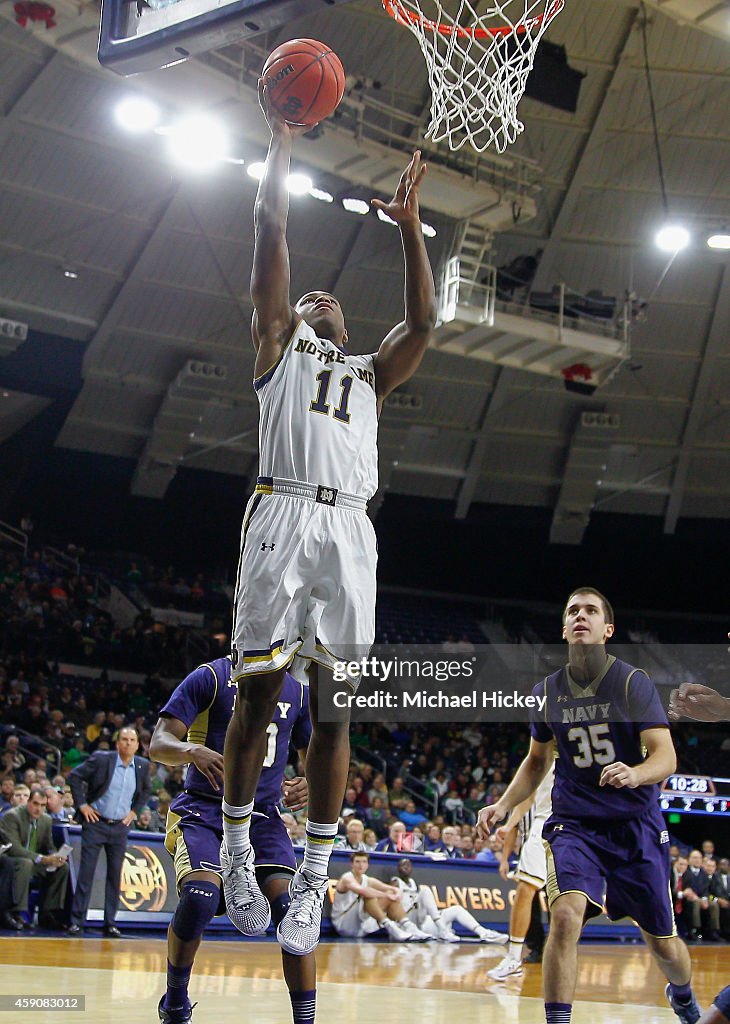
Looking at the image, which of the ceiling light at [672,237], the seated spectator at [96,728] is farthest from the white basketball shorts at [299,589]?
the ceiling light at [672,237]

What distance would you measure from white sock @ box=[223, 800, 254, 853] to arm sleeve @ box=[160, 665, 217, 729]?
4.75 ft

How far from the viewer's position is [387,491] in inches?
1181

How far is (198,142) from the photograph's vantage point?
18.4 m

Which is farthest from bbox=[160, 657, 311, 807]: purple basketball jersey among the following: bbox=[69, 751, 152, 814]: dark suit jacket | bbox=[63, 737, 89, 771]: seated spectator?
bbox=[63, 737, 89, 771]: seated spectator

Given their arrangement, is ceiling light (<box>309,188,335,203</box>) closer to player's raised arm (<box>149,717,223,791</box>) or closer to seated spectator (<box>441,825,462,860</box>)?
seated spectator (<box>441,825,462,860</box>)

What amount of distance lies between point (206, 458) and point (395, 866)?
16.9 m

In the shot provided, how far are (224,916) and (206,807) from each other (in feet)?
23.9

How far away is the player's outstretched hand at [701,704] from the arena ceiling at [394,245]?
11829 millimetres

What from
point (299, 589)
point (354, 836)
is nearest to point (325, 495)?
point (299, 589)

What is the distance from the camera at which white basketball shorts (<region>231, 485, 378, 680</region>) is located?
4633mm

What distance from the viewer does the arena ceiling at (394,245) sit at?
19500mm

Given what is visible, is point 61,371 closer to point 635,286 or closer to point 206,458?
point 206,458

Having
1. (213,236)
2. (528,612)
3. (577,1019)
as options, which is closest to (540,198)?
(213,236)

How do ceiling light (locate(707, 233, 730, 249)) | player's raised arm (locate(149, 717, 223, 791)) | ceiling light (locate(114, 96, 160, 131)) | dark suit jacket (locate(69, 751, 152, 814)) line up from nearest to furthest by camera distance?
player's raised arm (locate(149, 717, 223, 791)) → dark suit jacket (locate(69, 751, 152, 814)) → ceiling light (locate(114, 96, 160, 131)) → ceiling light (locate(707, 233, 730, 249))
